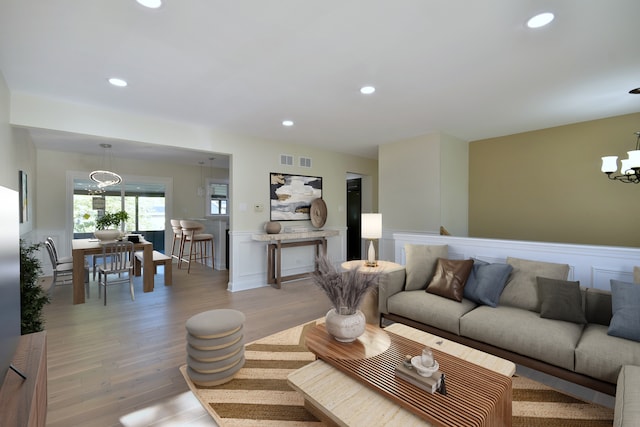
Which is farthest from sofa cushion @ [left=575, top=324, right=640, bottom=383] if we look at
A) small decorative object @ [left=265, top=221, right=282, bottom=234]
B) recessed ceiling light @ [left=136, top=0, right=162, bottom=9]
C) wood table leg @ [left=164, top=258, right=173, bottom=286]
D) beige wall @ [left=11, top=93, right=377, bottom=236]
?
wood table leg @ [left=164, top=258, right=173, bottom=286]

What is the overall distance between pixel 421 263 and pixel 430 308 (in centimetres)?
65

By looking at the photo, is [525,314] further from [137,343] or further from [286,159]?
[286,159]

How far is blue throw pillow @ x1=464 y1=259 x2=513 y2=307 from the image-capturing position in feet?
8.80

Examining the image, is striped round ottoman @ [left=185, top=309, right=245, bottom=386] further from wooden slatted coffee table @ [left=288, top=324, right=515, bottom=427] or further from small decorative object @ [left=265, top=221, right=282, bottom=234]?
small decorative object @ [left=265, top=221, right=282, bottom=234]

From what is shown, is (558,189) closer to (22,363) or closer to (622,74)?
(622,74)

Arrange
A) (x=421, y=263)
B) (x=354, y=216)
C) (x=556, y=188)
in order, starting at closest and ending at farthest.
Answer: (x=421, y=263), (x=556, y=188), (x=354, y=216)

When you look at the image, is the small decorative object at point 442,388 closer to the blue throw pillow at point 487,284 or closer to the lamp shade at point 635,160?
the blue throw pillow at point 487,284

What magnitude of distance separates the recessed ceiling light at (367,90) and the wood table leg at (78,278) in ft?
14.3

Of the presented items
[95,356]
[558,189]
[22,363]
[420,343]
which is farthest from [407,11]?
[558,189]

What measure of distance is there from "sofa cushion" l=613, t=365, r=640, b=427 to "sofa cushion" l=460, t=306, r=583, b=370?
1.02 feet

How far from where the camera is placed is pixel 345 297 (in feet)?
6.50

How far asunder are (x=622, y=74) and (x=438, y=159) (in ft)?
7.13

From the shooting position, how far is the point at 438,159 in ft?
15.1

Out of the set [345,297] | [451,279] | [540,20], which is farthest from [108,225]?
[540,20]
